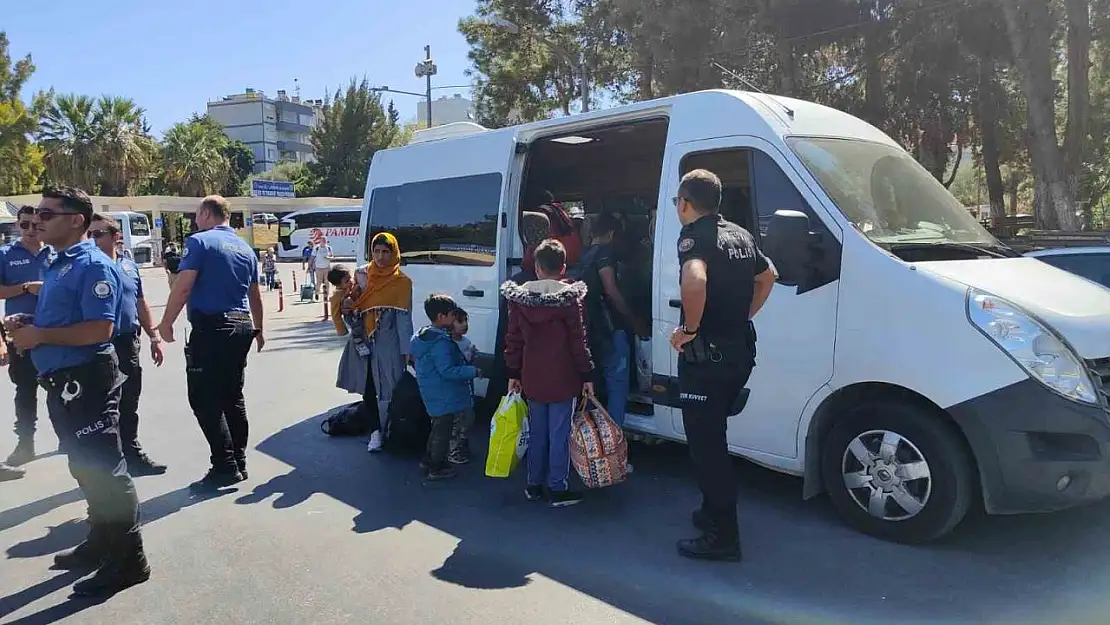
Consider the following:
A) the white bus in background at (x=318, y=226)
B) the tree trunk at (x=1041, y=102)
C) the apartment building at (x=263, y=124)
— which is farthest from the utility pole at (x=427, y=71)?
the apartment building at (x=263, y=124)

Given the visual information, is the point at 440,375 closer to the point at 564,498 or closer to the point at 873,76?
the point at 564,498

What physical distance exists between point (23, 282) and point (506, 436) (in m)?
3.78

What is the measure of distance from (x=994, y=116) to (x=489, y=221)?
15856mm

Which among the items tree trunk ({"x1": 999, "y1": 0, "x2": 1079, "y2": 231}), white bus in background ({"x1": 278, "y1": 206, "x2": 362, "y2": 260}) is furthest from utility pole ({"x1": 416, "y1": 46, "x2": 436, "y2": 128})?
tree trunk ({"x1": 999, "y1": 0, "x2": 1079, "y2": 231})

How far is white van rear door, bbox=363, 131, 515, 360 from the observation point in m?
6.39

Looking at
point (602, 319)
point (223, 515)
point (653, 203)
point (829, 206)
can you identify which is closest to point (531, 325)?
point (602, 319)

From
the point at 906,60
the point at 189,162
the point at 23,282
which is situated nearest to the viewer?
the point at 23,282

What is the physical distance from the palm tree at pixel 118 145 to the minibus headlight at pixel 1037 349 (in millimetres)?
50313

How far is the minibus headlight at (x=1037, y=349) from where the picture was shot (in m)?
3.66

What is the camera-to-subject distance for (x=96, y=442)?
376 centimetres

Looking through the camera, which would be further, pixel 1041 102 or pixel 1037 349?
pixel 1041 102

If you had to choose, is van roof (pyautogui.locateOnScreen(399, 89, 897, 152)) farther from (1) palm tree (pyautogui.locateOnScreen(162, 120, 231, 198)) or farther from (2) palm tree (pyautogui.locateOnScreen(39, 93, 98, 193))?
(1) palm tree (pyautogui.locateOnScreen(162, 120, 231, 198))

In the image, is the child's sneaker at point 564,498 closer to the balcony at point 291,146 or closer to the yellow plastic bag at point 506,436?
the yellow plastic bag at point 506,436

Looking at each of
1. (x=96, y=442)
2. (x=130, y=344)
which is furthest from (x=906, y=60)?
(x=96, y=442)
